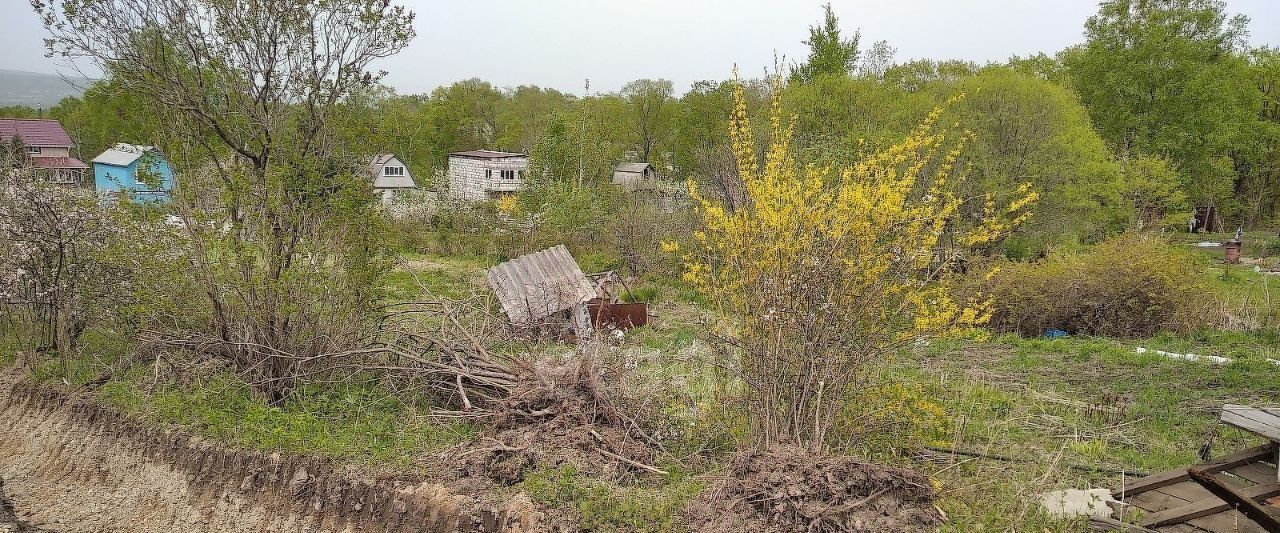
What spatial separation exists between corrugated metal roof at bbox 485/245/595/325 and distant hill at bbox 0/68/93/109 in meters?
5.07

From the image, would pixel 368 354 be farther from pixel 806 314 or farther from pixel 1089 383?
pixel 1089 383

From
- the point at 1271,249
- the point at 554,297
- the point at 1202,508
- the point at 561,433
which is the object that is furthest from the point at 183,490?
the point at 1271,249

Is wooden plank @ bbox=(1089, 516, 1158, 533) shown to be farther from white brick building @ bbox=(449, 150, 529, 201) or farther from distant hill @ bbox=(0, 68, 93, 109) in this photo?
white brick building @ bbox=(449, 150, 529, 201)

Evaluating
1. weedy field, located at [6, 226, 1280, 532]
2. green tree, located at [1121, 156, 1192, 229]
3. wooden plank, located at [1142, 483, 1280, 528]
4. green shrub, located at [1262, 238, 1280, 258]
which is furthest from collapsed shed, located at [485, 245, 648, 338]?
green shrub, located at [1262, 238, 1280, 258]

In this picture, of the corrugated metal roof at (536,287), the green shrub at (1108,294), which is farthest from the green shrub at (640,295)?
the green shrub at (1108,294)

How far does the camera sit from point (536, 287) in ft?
35.5

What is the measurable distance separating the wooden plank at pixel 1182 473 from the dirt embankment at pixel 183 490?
3.92 metres

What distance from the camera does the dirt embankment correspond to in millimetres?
5555

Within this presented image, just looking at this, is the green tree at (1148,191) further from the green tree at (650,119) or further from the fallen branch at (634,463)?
the green tree at (650,119)

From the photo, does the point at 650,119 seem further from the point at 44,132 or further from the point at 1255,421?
the point at 1255,421

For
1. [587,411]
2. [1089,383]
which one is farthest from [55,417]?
[1089,383]

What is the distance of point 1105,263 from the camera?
11406 millimetres

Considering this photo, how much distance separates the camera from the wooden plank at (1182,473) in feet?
16.3

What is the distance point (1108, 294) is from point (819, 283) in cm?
831
